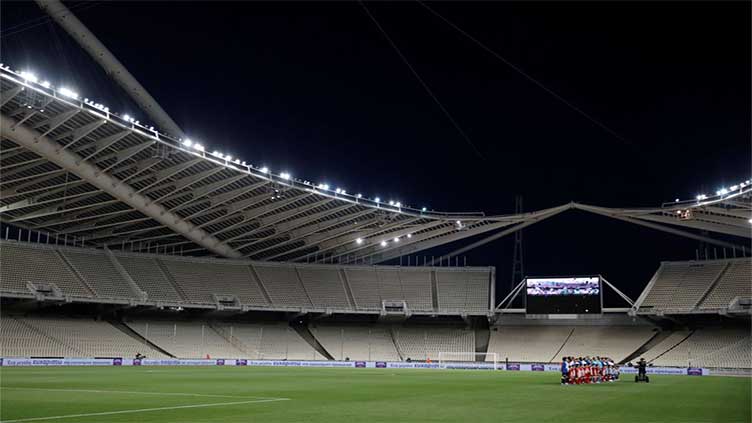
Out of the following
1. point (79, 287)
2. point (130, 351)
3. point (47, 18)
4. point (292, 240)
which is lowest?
point (130, 351)

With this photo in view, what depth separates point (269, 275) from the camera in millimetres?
71250

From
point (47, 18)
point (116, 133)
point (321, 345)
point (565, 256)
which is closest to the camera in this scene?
point (116, 133)

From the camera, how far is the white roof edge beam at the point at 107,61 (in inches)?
2137

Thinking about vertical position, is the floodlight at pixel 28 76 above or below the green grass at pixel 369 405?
above

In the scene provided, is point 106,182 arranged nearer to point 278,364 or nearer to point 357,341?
point 278,364

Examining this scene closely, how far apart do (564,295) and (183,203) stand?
3601cm

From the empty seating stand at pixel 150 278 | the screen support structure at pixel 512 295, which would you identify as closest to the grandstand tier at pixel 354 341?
the screen support structure at pixel 512 295

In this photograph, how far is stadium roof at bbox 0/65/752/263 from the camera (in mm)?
41250

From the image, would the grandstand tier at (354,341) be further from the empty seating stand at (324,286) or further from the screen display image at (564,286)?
the screen display image at (564,286)

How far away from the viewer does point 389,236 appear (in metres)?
70.5

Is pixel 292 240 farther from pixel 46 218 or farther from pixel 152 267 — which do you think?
pixel 46 218

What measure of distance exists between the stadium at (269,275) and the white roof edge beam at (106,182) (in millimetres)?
140

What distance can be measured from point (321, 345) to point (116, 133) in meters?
34.6

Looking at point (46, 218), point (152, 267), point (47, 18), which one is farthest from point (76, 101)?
point (152, 267)
